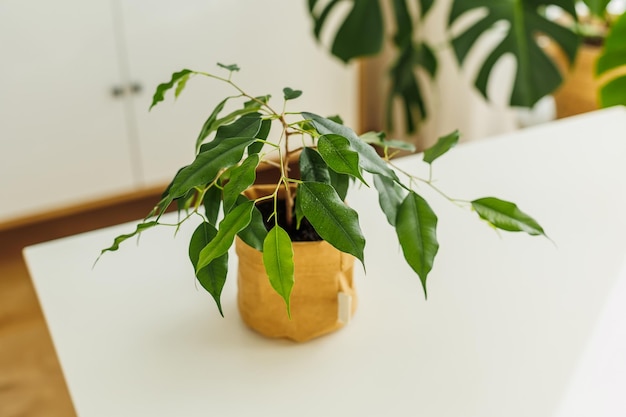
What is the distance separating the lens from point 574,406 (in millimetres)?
864

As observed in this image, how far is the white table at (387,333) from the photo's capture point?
0.88m

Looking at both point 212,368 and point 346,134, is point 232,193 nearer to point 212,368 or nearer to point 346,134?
point 346,134

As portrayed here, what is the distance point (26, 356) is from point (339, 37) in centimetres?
119

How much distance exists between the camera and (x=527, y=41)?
1.95 meters

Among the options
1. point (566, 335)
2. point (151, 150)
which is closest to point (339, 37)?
point (151, 150)

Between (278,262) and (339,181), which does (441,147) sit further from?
(278,262)

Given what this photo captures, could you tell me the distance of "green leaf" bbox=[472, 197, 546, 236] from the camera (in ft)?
2.89

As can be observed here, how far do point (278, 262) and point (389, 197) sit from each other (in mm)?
169

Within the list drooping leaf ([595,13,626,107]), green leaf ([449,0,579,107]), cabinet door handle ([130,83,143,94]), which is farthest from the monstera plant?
cabinet door handle ([130,83,143,94])

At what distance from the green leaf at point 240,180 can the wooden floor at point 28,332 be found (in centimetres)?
121

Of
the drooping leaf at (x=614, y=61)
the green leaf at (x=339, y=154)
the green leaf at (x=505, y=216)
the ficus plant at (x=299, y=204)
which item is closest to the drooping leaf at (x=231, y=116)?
the ficus plant at (x=299, y=204)

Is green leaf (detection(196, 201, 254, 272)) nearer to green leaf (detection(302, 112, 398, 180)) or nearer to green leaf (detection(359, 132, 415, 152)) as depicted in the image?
green leaf (detection(302, 112, 398, 180))

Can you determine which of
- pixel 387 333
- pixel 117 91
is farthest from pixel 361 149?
pixel 117 91

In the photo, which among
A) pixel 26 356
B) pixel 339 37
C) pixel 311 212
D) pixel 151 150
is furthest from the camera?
pixel 151 150
